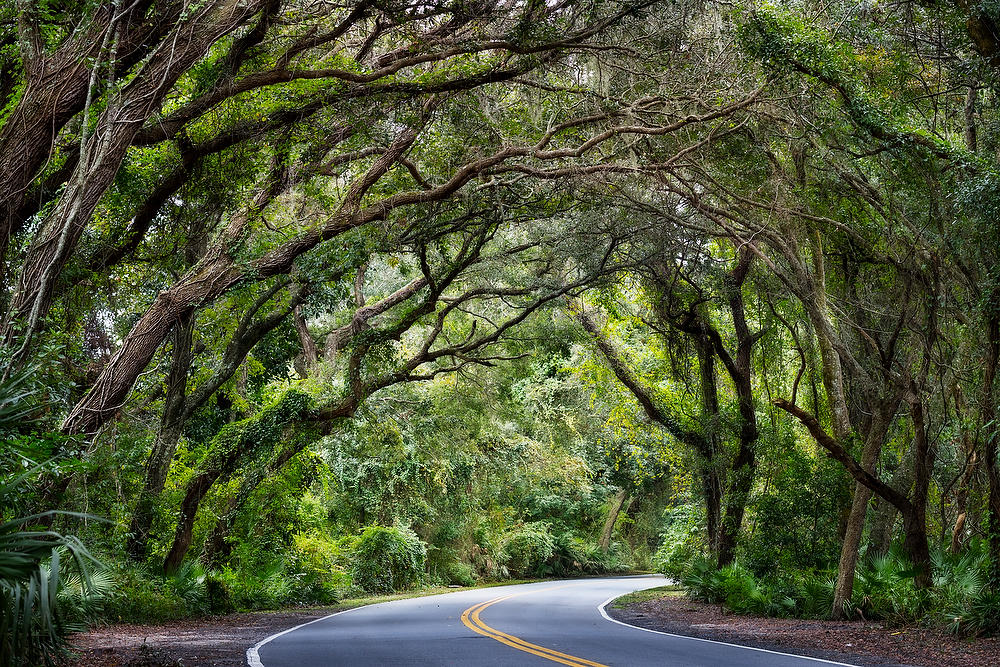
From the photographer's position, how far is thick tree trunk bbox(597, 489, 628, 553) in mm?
47406

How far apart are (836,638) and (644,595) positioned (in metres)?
13.5

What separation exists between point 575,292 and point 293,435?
25.6 feet

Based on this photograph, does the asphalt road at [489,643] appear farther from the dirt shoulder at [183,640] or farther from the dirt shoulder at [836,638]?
the dirt shoulder at [836,638]

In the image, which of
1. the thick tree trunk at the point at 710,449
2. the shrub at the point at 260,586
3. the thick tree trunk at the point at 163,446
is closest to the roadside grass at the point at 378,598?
the shrub at the point at 260,586

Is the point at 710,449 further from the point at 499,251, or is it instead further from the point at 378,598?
the point at 378,598

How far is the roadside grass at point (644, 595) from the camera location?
24031mm

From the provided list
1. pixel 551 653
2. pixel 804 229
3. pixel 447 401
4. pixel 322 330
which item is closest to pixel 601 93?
pixel 804 229

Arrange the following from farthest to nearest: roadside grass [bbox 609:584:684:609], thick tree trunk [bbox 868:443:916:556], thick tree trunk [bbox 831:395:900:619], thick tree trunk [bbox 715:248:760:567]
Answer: roadside grass [bbox 609:584:684:609] → thick tree trunk [bbox 715:248:760:567] → thick tree trunk [bbox 868:443:916:556] → thick tree trunk [bbox 831:395:900:619]

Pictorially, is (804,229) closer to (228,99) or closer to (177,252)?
(228,99)

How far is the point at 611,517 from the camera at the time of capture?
1871 inches

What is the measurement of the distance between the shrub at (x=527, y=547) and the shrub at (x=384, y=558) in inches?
359

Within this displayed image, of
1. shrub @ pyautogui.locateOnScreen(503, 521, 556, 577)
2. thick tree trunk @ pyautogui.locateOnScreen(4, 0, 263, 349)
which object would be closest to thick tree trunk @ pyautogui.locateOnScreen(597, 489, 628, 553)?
shrub @ pyautogui.locateOnScreen(503, 521, 556, 577)

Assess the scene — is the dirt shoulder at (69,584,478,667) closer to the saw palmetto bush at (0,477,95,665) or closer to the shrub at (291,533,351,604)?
the shrub at (291,533,351,604)

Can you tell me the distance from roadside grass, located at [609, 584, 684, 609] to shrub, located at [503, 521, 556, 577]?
10.7 m
